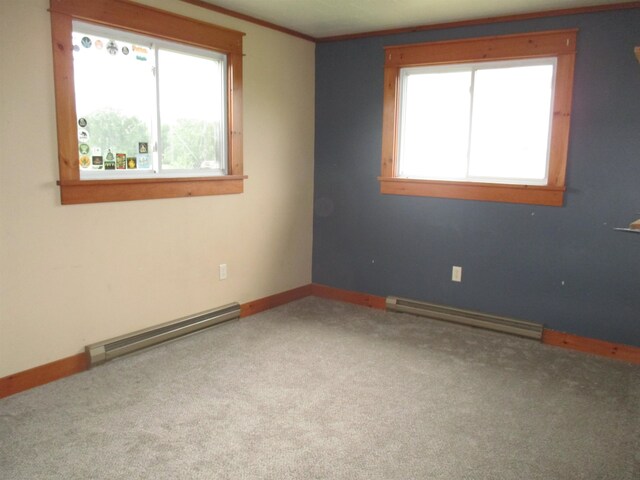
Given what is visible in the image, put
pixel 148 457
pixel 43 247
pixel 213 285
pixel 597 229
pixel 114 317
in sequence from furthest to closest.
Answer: pixel 213 285, pixel 597 229, pixel 114 317, pixel 43 247, pixel 148 457

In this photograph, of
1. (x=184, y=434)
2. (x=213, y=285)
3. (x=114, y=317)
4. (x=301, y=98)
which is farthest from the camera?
(x=301, y=98)

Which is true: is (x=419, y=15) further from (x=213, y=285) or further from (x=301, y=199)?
(x=213, y=285)

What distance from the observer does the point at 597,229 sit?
362 cm

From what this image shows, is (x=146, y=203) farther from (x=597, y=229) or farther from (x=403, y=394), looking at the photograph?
(x=597, y=229)

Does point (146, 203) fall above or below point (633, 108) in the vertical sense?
below

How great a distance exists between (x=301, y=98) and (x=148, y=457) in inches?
132

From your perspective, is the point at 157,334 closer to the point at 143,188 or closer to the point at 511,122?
the point at 143,188

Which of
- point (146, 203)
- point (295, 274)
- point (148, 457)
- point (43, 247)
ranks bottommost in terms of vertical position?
point (148, 457)

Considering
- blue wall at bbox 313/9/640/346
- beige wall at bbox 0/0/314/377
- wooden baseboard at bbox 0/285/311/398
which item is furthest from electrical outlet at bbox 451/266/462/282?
wooden baseboard at bbox 0/285/311/398

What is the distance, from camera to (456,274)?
426cm

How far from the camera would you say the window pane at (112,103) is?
309cm

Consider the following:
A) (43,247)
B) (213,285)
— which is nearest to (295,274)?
(213,285)

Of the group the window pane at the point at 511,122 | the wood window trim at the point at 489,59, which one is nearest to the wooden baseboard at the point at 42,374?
Answer: the wood window trim at the point at 489,59

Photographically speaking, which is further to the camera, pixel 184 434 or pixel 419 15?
pixel 419 15
